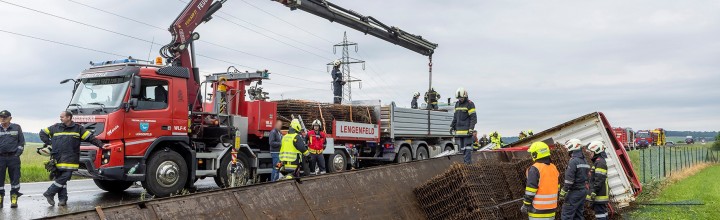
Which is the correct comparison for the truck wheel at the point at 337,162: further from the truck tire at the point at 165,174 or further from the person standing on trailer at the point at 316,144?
the truck tire at the point at 165,174

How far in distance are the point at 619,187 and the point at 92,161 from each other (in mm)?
9757

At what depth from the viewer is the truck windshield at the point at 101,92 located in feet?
31.3

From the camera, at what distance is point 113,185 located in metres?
11.0

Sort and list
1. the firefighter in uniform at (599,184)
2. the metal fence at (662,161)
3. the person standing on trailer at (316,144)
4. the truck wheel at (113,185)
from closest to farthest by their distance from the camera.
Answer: the firefighter in uniform at (599,184), the truck wheel at (113,185), the person standing on trailer at (316,144), the metal fence at (662,161)

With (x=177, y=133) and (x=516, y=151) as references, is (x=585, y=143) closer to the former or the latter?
(x=516, y=151)

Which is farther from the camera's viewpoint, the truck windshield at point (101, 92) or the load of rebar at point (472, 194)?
the truck windshield at point (101, 92)

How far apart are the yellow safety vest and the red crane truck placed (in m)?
1.45

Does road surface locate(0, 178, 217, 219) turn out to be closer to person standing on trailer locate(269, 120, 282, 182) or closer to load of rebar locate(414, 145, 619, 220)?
person standing on trailer locate(269, 120, 282, 182)

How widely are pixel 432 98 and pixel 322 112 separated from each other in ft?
19.6

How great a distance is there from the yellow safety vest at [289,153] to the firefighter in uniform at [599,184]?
16.2 ft

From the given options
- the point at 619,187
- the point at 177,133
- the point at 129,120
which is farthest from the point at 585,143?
the point at 129,120

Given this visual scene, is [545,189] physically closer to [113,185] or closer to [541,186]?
[541,186]

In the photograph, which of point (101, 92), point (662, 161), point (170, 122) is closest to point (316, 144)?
point (170, 122)

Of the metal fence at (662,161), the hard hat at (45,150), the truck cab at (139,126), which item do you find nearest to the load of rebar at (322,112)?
the truck cab at (139,126)
